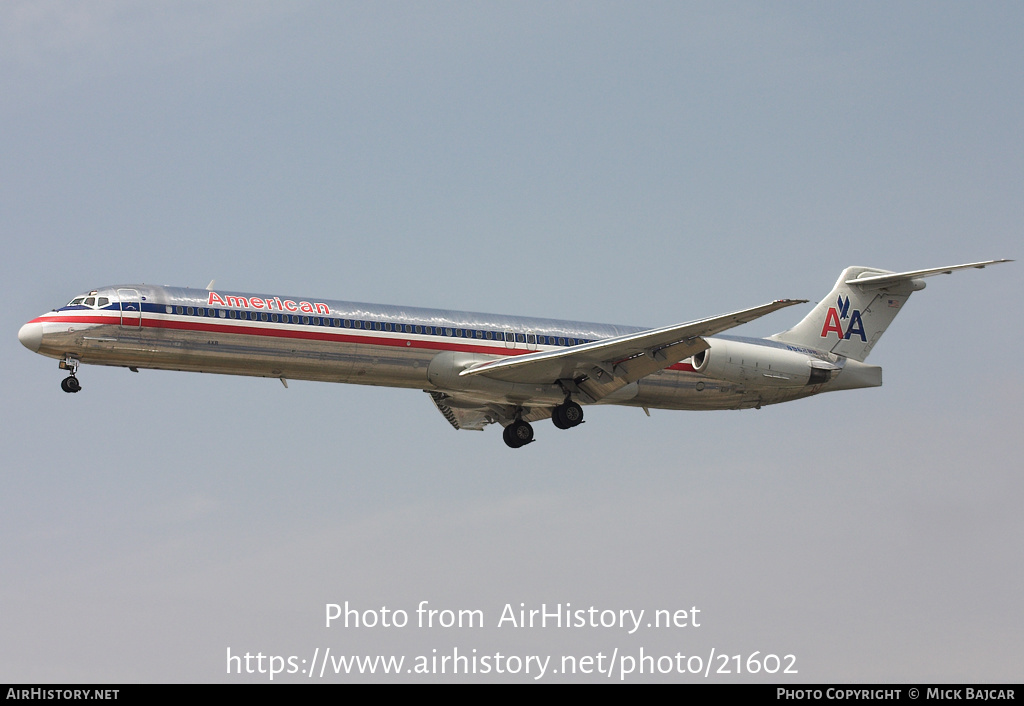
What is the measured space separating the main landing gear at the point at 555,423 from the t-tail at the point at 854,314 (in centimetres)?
727

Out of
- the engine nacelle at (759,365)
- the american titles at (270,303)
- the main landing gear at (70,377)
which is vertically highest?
the engine nacelle at (759,365)

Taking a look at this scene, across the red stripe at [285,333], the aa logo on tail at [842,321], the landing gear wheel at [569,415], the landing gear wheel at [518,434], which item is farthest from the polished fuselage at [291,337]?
the aa logo on tail at [842,321]

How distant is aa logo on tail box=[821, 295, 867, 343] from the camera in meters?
38.3

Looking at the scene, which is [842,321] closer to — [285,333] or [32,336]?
[285,333]

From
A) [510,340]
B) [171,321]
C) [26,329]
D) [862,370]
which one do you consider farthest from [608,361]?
[26,329]

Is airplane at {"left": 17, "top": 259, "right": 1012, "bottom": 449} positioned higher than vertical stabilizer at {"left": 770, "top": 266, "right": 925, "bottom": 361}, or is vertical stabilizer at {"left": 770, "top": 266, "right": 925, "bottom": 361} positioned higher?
vertical stabilizer at {"left": 770, "top": 266, "right": 925, "bottom": 361}

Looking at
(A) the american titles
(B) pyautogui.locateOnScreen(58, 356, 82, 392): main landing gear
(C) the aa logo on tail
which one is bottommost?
(B) pyautogui.locateOnScreen(58, 356, 82, 392): main landing gear

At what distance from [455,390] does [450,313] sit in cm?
200

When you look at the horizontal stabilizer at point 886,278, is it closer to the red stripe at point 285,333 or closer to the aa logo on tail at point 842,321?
the aa logo on tail at point 842,321

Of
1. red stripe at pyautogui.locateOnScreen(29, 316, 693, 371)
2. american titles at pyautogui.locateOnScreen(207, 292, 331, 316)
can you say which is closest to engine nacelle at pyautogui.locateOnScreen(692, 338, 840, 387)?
red stripe at pyautogui.locateOnScreen(29, 316, 693, 371)

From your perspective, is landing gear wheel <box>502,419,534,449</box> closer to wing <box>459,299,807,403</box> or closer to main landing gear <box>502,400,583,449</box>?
main landing gear <box>502,400,583,449</box>

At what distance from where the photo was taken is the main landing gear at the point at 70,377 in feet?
99.3

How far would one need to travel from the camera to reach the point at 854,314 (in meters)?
38.8

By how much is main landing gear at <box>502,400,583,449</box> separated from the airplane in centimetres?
4
